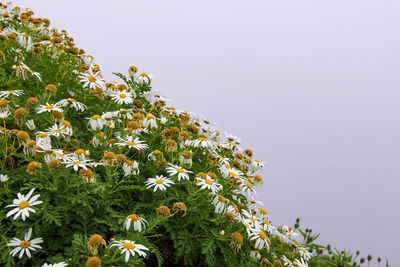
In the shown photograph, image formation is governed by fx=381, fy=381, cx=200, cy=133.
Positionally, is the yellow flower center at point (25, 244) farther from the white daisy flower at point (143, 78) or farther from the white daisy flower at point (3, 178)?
the white daisy flower at point (143, 78)

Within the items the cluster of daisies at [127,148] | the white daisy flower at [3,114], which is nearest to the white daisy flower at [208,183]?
the cluster of daisies at [127,148]

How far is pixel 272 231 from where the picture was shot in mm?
3828

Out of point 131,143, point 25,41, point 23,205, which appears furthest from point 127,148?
point 25,41

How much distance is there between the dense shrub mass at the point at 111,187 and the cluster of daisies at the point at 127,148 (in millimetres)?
11

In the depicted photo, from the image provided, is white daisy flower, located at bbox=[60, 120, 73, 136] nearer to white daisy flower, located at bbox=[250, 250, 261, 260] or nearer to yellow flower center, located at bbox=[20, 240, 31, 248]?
yellow flower center, located at bbox=[20, 240, 31, 248]

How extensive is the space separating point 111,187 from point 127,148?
516mm

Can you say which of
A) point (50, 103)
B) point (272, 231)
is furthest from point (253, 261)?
point (50, 103)

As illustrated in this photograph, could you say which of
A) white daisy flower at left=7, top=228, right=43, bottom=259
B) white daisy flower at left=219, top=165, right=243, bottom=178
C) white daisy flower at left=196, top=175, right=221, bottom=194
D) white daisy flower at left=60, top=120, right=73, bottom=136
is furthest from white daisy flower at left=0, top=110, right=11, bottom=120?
white daisy flower at left=219, top=165, right=243, bottom=178

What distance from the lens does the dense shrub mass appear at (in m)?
2.61

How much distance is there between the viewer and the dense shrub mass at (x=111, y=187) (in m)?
2.61

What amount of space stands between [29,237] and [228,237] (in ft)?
5.00

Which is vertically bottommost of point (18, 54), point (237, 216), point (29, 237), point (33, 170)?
point (29, 237)

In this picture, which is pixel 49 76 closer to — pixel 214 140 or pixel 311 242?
pixel 214 140

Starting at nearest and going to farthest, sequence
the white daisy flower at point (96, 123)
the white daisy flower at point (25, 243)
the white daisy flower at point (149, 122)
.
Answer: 1. the white daisy flower at point (25, 243)
2. the white daisy flower at point (96, 123)
3. the white daisy flower at point (149, 122)
